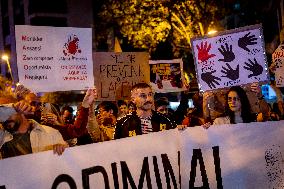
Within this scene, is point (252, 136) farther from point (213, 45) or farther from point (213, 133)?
point (213, 45)

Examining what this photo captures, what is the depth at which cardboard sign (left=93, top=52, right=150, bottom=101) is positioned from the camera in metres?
7.39

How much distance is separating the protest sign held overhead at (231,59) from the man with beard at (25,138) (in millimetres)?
2188

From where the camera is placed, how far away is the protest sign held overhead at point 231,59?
19.5 feet

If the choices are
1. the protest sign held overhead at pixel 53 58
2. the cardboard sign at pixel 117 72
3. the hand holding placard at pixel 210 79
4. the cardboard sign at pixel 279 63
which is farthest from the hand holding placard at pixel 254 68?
the cardboard sign at pixel 117 72

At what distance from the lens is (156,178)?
4730mm

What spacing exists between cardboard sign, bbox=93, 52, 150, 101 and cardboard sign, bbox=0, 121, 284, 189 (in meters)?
2.64

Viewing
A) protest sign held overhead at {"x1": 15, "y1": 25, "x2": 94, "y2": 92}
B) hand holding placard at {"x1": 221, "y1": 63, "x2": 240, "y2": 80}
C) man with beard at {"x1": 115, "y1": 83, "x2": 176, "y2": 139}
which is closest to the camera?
protest sign held overhead at {"x1": 15, "y1": 25, "x2": 94, "y2": 92}

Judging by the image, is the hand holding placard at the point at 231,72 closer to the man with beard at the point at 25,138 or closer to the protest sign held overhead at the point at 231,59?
the protest sign held overhead at the point at 231,59

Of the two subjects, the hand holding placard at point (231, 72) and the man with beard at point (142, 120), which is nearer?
the man with beard at point (142, 120)

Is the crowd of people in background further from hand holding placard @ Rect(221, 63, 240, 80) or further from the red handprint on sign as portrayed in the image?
Answer: the red handprint on sign

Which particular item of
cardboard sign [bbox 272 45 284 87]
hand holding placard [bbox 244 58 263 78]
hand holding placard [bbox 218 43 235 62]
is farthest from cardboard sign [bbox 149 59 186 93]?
hand holding placard [bbox 244 58 263 78]

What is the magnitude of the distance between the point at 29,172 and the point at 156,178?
124cm

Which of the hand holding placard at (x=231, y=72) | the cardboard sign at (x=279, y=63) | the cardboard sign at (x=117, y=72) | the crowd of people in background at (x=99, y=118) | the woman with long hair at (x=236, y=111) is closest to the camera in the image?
the crowd of people in background at (x=99, y=118)

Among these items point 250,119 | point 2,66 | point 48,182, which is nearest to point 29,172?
point 48,182
